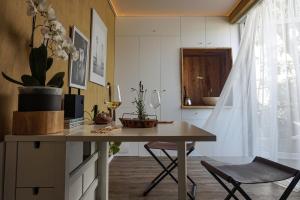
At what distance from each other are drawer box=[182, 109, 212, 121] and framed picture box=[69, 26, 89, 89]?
6.78 feet

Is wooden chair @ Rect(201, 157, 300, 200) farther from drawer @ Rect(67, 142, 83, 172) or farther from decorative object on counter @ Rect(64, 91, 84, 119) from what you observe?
decorative object on counter @ Rect(64, 91, 84, 119)

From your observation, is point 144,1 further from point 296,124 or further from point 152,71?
point 296,124

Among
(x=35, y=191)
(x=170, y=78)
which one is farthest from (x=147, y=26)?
(x=35, y=191)

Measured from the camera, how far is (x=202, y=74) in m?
4.31

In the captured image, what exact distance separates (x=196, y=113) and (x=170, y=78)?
2.44ft

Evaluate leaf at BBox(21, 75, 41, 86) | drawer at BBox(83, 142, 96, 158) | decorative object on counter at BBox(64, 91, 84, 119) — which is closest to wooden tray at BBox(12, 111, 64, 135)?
leaf at BBox(21, 75, 41, 86)

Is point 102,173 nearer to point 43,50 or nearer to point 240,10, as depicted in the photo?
point 43,50

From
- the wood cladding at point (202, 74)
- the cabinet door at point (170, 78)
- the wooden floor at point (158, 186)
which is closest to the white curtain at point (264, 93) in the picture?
the wooden floor at point (158, 186)

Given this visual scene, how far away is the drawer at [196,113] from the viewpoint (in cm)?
380

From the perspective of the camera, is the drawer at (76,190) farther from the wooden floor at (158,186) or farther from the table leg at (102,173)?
the wooden floor at (158,186)

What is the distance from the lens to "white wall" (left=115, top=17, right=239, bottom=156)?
12.6ft

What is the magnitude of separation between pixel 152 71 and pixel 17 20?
282 centimetres

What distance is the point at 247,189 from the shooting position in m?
2.33

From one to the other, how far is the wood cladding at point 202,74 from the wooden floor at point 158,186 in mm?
1537
